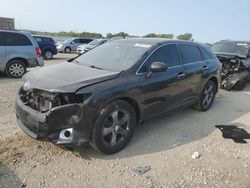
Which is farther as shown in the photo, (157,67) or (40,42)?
(40,42)

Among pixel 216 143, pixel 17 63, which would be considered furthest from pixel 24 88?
pixel 17 63

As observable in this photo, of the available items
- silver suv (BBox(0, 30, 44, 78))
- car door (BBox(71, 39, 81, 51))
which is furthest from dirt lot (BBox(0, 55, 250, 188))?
car door (BBox(71, 39, 81, 51))

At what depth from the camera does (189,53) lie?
6.12 metres

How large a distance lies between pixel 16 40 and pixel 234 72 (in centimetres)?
798

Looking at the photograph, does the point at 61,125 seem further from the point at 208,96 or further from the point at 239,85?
the point at 239,85

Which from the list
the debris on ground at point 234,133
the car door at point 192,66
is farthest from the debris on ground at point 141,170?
the car door at point 192,66

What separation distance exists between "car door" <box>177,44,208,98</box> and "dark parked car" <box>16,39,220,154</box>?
0.07 ft

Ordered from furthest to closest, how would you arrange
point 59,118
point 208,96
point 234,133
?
point 208,96 → point 234,133 → point 59,118

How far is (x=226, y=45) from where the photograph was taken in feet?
37.3

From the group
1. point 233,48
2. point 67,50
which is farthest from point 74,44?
point 233,48

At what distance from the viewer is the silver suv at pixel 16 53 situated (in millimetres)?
10281

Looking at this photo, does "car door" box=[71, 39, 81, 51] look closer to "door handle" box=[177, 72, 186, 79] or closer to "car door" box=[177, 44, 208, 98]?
"car door" box=[177, 44, 208, 98]

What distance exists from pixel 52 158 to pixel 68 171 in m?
0.43

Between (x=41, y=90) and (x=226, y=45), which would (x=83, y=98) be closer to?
(x=41, y=90)
